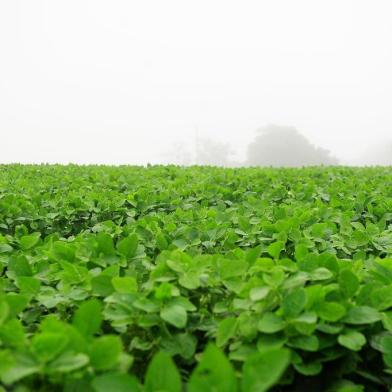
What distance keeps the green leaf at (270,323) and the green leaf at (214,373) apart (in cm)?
26

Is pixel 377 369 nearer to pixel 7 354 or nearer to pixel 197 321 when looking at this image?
pixel 197 321

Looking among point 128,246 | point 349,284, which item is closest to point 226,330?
point 349,284

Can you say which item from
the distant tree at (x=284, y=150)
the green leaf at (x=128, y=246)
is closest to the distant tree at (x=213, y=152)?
the distant tree at (x=284, y=150)

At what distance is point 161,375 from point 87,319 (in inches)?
11.0

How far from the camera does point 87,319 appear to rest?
1053 millimetres

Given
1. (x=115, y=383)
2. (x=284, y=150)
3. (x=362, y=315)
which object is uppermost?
(x=284, y=150)

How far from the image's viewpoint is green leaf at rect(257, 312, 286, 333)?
1.07 metres

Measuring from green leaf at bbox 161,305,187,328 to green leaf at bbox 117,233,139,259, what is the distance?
23.4 inches

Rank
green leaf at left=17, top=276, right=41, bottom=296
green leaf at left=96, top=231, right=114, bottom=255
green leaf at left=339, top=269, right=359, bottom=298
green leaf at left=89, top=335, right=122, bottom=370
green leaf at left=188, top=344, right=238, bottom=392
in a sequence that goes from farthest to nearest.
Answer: green leaf at left=96, top=231, right=114, bottom=255
green leaf at left=17, top=276, right=41, bottom=296
green leaf at left=339, top=269, right=359, bottom=298
green leaf at left=89, top=335, right=122, bottom=370
green leaf at left=188, top=344, right=238, bottom=392

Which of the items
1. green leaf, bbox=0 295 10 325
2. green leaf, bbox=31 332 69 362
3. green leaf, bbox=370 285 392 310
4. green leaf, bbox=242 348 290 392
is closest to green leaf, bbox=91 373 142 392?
green leaf, bbox=31 332 69 362

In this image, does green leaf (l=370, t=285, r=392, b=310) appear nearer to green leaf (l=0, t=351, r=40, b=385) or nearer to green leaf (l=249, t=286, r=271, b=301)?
green leaf (l=249, t=286, r=271, b=301)

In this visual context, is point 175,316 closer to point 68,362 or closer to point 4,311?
point 68,362

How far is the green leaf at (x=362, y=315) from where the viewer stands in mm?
1125

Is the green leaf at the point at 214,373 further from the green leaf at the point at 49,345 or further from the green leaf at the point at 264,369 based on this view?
the green leaf at the point at 49,345
